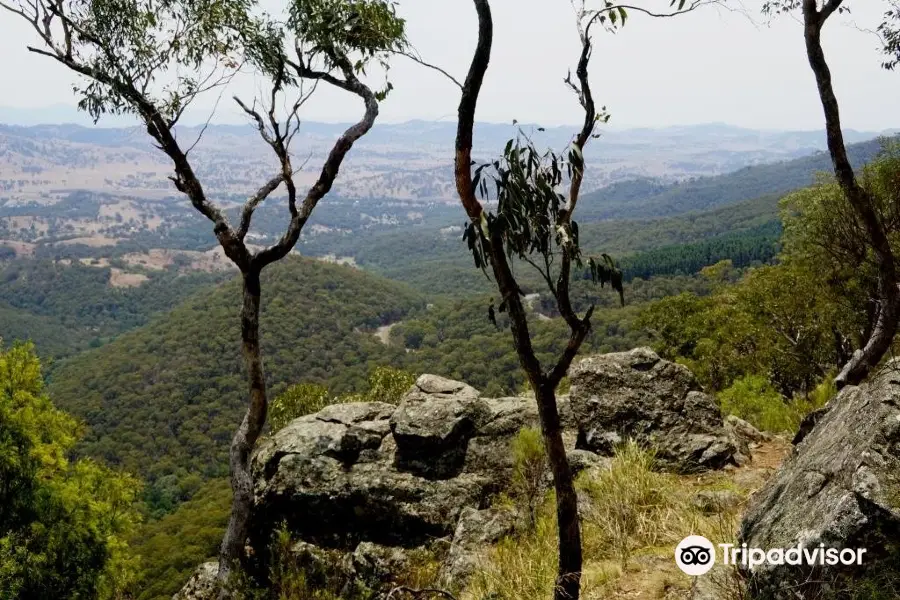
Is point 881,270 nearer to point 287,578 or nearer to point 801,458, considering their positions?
point 801,458

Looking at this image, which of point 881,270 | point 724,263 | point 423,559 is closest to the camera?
point 881,270

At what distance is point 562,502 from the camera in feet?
18.4

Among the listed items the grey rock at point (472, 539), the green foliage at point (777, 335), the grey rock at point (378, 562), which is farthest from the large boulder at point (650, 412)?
the green foliage at point (777, 335)

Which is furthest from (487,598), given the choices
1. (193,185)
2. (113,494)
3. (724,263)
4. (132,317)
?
(132,317)

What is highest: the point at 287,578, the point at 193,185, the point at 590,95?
the point at 590,95

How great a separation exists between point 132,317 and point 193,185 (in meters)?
203

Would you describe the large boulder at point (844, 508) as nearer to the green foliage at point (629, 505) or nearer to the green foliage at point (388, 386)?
the green foliage at point (629, 505)

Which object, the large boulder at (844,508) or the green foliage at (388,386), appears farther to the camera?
the green foliage at (388,386)

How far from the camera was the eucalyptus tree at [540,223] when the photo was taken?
15.7 ft

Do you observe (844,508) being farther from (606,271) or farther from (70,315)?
(70,315)

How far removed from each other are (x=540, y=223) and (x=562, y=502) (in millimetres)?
2596

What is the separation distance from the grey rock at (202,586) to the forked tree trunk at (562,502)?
21.6 ft

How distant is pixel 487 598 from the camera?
5945mm

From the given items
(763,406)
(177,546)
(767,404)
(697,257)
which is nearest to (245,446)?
(763,406)
